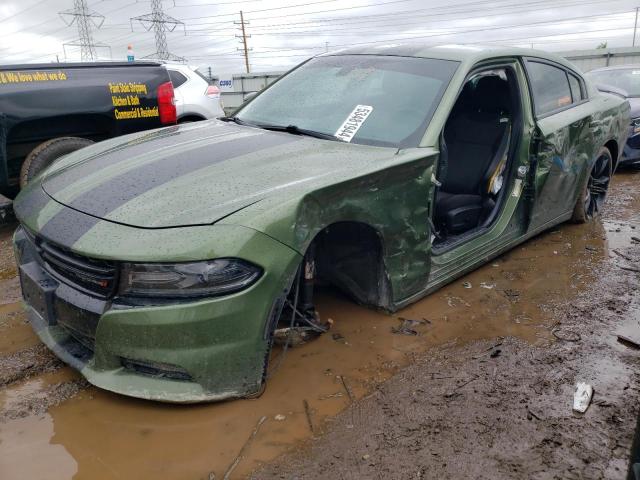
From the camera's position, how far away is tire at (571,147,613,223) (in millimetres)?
4885

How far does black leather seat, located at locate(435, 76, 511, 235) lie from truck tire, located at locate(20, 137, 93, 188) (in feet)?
11.2

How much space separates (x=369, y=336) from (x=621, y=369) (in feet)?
4.27

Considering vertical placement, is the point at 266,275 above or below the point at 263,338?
above

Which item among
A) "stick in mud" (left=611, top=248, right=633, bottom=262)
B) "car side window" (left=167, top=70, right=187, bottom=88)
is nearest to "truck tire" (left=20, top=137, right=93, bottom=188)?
"car side window" (left=167, top=70, right=187, bottom=88)

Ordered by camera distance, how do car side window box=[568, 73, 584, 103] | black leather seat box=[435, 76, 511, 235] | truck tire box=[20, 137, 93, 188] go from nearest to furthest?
black leather seat box=[435, 76, 511, 235]
car side window box=[568, 73, 584, 103]
truck tire box=[20, 137, 93, 188]

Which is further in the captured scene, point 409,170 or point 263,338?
point 409,170

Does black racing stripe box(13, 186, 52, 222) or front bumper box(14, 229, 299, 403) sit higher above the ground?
black racing stripe box(13, 186, 52, 222)

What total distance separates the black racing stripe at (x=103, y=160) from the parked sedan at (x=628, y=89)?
6.40 meters

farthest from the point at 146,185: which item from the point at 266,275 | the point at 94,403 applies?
the point at 94,403

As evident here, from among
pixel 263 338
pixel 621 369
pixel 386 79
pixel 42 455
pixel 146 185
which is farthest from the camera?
pixel 386 79

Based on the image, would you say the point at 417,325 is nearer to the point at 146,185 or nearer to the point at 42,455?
the point at 146,185

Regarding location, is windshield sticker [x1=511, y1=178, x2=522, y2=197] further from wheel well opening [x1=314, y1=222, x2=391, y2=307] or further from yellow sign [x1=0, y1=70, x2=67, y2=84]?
yellow sign [x1=0, y1=70, x2=67, y2=84]

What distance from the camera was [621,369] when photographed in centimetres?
273

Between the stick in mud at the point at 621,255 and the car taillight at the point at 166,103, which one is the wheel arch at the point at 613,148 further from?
the car taillight at the point at 166,103
